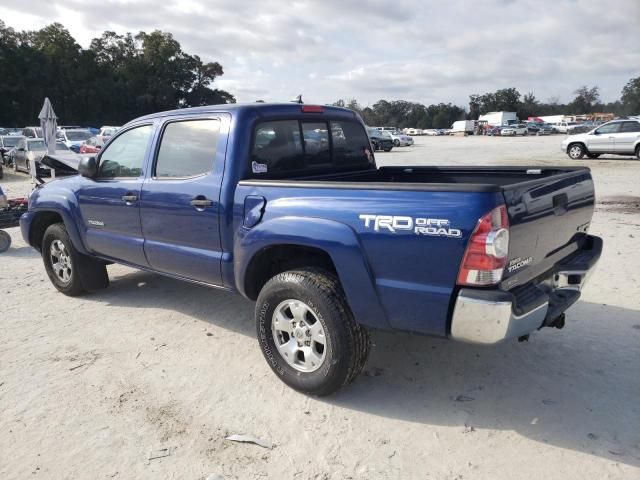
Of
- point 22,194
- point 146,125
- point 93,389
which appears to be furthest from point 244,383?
point 22,194

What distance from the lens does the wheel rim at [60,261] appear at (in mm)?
5418

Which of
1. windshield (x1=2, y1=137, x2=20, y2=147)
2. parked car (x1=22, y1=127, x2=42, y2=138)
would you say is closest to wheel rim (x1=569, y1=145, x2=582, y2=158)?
windshield (x1=2, y1=137, x2=20, y2=147)

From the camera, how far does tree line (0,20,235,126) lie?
185 ft

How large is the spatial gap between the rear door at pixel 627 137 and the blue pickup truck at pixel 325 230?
60.2ft

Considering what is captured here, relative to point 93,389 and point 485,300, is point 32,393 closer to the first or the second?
point 93,389

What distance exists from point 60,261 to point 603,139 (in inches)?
808

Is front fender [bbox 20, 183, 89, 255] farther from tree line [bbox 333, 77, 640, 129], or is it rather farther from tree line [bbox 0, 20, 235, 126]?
tree line [bbox 333, 77, 640, 129]

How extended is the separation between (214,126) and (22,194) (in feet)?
42.4

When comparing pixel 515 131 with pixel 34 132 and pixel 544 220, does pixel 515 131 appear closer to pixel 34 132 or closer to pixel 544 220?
pixel 34 132

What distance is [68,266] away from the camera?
5.42 m

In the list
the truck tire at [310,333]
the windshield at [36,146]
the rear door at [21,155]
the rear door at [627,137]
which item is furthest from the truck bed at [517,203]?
the rear door at [21,155]

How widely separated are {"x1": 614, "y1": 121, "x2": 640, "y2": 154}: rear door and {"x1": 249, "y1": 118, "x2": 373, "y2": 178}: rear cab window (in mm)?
18605

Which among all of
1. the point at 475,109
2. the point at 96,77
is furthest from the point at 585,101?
the point at 96,77

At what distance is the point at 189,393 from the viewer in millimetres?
3443
